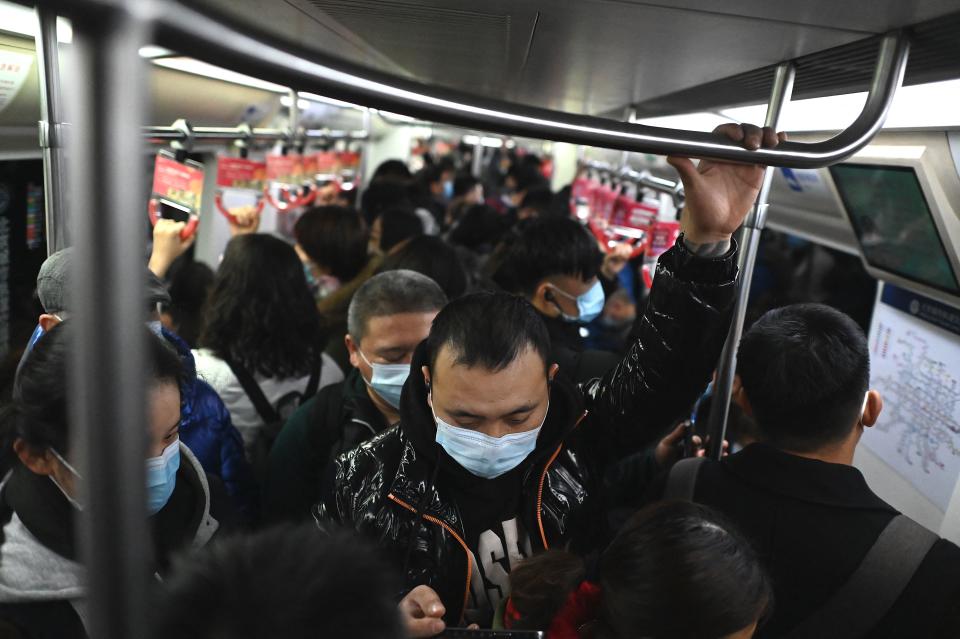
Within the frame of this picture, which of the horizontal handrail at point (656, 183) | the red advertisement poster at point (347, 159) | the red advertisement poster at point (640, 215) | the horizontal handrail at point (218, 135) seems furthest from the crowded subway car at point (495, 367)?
the red advertisement poster at point (347, 159)

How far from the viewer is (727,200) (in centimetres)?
122

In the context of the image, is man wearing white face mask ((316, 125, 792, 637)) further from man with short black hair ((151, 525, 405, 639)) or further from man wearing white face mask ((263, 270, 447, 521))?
man with short black hair ((151, 525, 405, 639))

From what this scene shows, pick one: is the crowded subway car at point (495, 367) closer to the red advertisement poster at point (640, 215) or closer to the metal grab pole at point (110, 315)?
the metal grab pole at point (110, 315)

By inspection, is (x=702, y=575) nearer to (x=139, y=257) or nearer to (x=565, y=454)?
(x=565, y=454)

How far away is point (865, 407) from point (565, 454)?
0.64 m

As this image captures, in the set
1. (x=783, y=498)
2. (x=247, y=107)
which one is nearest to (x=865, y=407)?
(x=783, y=498)

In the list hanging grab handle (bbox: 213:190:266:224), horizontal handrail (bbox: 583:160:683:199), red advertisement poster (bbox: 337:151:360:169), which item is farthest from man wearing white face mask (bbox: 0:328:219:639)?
red advertisement poster (bbox: 337:151:360:169)

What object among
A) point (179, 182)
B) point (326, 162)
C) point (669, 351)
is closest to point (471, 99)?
point (669, 351)

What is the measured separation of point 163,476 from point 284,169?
3148mm

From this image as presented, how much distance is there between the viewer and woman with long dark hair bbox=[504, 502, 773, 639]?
1.12 m

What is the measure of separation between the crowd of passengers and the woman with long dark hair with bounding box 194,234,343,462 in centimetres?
15

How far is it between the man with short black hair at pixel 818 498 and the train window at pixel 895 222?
2.87 feet

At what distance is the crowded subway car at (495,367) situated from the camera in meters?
0.47

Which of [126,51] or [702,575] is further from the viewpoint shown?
[702,575]
